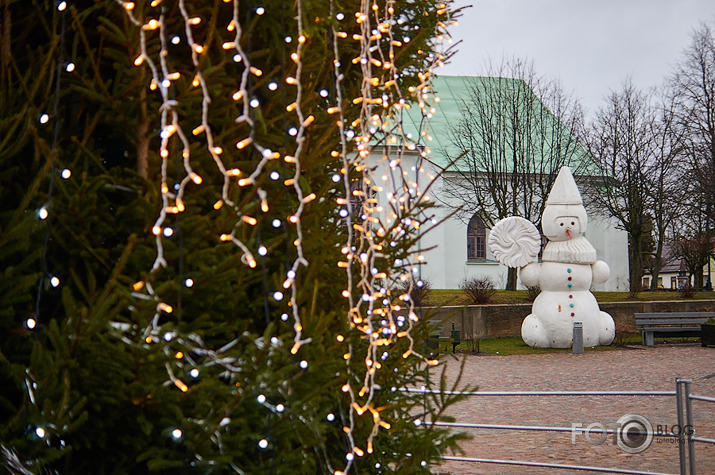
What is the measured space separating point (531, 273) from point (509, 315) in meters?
3.03

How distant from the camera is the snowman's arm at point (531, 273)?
20625 millimetres

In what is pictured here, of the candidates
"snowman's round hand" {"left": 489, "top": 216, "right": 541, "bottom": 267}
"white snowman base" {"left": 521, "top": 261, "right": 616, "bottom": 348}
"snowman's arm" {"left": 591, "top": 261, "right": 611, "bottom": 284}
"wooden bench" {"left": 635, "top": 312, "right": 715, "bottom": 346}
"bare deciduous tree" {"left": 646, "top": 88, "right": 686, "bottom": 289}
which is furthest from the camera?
"bare deciduous tree" {"left": 646, "top": 88, "right": 686, "bottom": 289}

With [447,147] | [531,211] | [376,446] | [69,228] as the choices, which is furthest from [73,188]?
[447,147]

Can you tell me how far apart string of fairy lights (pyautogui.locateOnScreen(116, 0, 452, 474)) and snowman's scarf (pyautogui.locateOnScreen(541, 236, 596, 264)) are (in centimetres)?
1551

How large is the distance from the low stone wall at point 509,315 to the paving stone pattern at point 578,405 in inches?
119

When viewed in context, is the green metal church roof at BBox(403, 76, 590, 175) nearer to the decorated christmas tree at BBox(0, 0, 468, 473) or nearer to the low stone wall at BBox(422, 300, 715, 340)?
the low stone wall at BBox(422, 300, 715, 340)

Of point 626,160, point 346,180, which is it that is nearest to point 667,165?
point 626,160

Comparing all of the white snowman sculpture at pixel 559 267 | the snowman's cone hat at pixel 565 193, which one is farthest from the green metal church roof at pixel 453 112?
the white snowman sculpture at pixel 559 267

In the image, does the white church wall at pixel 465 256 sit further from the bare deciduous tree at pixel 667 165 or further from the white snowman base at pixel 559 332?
the white snowman base at pixel 559 332

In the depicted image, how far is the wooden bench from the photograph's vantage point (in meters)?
21.6

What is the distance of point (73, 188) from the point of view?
3.37 metres

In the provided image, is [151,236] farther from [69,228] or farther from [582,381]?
[582,381]

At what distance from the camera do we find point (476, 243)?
4347cm

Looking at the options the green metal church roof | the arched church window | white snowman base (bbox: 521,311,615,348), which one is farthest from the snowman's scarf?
the arched church window
